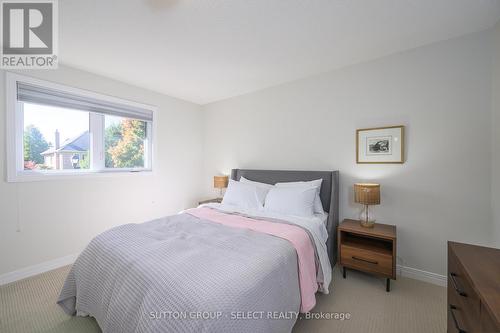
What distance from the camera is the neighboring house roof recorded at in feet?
8.65

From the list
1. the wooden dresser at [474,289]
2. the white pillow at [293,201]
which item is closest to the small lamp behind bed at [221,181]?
the white pillow at [293,201]

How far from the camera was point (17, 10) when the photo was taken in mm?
1711

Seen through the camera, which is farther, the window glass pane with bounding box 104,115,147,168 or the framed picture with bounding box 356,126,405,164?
the window glass pane with bounding box 104,115,147,168

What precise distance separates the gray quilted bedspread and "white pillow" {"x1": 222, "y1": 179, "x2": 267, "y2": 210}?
Answer: 91 centimetres

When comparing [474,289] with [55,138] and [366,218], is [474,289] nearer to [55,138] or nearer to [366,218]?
[366,218]

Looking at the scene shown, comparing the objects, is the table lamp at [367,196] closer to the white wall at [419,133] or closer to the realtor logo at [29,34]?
the white wall at [419,133]

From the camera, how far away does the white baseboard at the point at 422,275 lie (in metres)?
2.15

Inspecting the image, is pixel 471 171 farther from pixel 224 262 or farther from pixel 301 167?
pixel 224 262

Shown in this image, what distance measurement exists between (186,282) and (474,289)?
1.34 meters

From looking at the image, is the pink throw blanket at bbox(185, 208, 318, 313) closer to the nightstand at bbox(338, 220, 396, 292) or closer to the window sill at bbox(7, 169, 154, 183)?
the nightstand at bbox(338, 220, 396, 292)

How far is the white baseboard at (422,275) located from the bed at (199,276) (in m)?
1.02

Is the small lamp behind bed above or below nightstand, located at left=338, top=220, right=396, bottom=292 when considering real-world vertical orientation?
→ above

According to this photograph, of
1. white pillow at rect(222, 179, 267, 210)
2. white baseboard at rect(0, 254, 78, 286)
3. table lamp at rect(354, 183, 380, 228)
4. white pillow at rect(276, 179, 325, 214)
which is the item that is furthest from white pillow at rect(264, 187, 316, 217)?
white baseboard at rect(0, 254, 78, 286)

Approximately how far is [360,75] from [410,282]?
7.84ft
